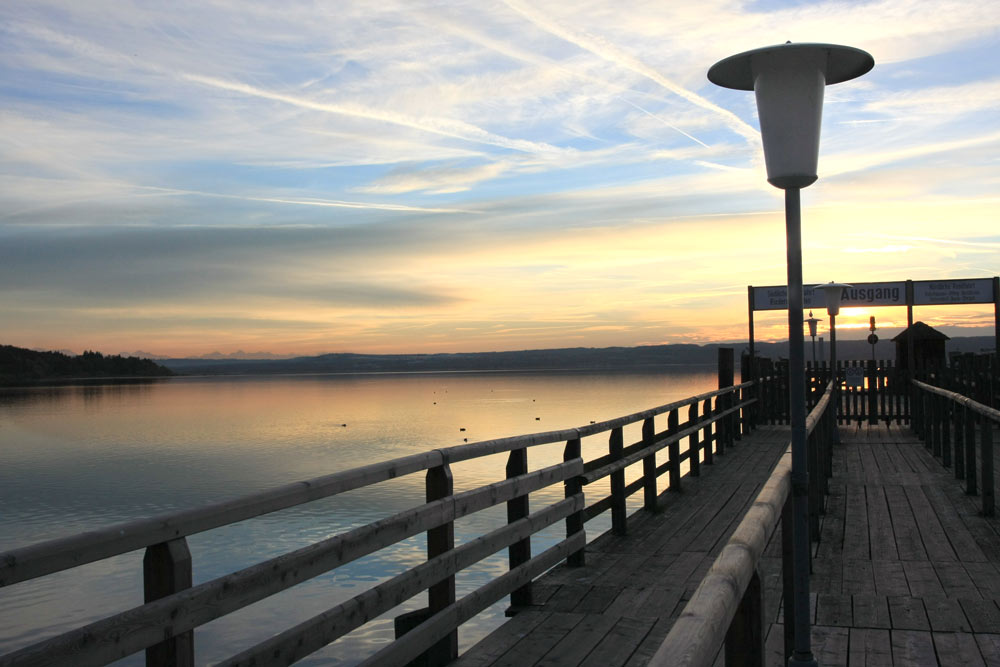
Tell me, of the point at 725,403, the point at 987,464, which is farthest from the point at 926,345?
the point at 987,464

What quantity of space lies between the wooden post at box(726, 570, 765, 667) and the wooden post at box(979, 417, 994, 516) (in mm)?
6922

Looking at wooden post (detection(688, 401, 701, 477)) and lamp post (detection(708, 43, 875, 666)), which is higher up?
lamp post (detection(708, 43, 875, 666))

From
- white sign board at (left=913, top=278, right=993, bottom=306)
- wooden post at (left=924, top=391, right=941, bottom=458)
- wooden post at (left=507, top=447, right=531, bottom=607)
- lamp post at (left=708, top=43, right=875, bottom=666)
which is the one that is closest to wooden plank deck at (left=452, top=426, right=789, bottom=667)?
wooden post at (left=507, top=447, right=531, bottom=607)

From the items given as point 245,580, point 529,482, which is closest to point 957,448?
point 529,482

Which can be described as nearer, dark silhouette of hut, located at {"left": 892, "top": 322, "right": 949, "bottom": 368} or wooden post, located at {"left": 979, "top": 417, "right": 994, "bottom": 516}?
wooden post, located at {"left": 979, "top": 417, "right": 994, "bottom": 516}

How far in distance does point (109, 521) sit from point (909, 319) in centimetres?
2089

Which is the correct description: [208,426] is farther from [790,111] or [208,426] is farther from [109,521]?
[790,111]

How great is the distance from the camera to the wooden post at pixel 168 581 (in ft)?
9.32

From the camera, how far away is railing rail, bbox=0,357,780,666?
256 cm

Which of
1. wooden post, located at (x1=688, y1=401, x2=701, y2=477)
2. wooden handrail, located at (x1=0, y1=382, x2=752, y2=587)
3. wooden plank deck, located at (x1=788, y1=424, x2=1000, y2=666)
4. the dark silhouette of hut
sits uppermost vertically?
the dark silhouette of hut

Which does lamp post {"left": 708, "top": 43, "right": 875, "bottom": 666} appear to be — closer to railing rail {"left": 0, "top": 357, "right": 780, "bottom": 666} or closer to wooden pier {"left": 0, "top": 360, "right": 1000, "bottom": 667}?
wooden pier {"left": 0, "top": 360, "right": 1000, "bottom": 667}

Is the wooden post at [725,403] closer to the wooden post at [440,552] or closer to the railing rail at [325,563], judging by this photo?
the railing rail at [325,563]

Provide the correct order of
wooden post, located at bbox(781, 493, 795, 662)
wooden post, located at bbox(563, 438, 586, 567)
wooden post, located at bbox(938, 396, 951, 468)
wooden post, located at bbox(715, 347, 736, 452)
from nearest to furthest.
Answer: wooden post, located at bbox(781, 493, 795, 662) < wooden post, located at bbox(563, 438, 586, 567) < wooden post, located at bbox(938, 396, 951, 468) < wooden post, located at bbox(715, 347, 736, 452)

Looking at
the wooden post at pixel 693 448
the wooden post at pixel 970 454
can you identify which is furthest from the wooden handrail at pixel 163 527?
the wooden post at pixel 693 448
